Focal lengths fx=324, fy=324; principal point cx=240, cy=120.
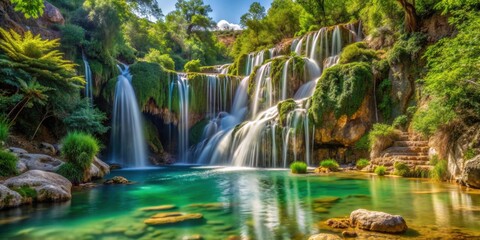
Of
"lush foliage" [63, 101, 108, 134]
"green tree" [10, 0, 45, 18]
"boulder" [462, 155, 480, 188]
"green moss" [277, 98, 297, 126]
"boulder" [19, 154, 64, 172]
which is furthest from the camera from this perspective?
"green moss" [277, 98, 297, 126]

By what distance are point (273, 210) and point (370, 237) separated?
2.96m

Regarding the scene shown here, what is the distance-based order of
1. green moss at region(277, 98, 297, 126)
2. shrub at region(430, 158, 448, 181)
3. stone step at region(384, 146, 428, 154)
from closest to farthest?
shrub at region(430, 158, 448, 181) < stone step at region(384, 146, 428, 154) < green moss at region(277, 98, 297, 126)

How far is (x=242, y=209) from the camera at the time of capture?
8.15 metres

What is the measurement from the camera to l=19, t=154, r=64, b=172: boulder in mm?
12078

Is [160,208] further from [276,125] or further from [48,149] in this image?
[276,125]

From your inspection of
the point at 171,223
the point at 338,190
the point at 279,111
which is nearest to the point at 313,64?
the point at 279,111

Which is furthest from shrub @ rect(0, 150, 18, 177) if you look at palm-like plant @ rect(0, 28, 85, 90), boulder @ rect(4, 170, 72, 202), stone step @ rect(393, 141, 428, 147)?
stone step @ rect(393, 141, 428, 147)

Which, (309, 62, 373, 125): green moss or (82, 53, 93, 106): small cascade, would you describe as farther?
(82, 53, 93, 106): small cascade

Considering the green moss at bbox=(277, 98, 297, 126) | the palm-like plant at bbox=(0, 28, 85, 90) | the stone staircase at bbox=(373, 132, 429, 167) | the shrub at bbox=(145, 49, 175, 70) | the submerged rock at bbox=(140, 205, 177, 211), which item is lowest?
the submerged rock at bbox=(140, 205, 177, 211)

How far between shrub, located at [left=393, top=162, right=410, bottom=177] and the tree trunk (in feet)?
33.0

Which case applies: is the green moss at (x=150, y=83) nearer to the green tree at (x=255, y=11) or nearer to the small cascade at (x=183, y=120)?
the small cascade at (x=183, y=120)

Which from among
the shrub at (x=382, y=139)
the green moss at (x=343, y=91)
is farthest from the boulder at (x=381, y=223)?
the green moss at (x=343, y=91)

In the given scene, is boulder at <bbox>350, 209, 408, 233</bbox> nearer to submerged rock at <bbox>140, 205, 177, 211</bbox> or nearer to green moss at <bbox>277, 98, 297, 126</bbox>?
submerged rock at <bbox>140, 205, 177, 211</bbox>

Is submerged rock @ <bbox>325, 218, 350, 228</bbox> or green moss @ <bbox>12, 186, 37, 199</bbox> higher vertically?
green moss @ <bbox>12, 186, 37, 199</bbox>
